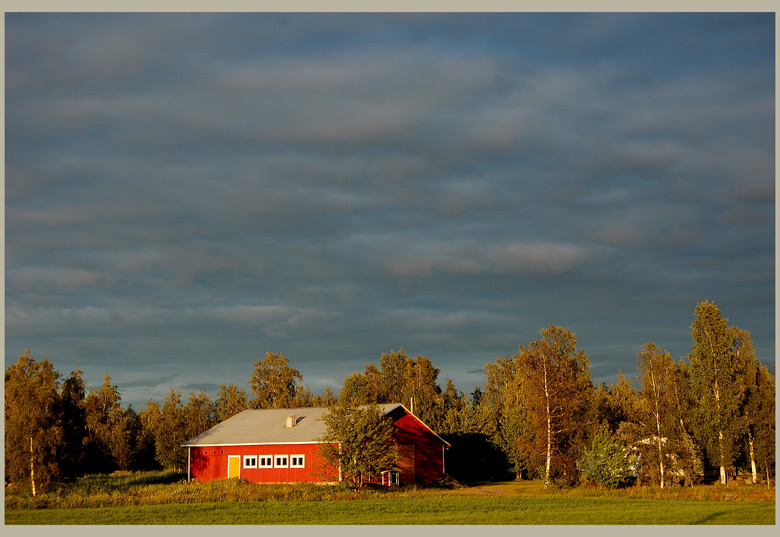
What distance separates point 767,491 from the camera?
4109 cm

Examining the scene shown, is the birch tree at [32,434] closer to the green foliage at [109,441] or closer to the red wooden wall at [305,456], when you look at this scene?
the red wooden wall at [305,456]

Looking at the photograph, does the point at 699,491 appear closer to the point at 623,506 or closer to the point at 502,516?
the point at 623,506

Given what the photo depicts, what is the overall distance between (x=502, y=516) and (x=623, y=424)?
21.9m

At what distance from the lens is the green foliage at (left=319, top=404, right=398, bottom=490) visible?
1800 inches

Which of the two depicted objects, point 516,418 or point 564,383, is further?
point 516,418

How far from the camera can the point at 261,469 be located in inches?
2140

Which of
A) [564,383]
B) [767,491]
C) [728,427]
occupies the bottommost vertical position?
[767,491]

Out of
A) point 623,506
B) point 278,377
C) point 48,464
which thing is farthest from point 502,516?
point 278,377

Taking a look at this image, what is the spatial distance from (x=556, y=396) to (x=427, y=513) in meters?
19.7

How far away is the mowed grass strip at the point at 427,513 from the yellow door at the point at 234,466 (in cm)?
1816

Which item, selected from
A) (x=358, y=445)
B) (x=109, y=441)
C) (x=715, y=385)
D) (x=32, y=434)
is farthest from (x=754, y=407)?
(x=109, y=441)

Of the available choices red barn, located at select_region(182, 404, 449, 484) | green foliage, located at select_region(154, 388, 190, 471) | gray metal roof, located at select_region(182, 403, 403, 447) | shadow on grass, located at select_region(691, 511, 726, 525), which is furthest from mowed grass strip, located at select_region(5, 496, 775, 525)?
green foliage, located at select_region(154, 388, 190, 471)

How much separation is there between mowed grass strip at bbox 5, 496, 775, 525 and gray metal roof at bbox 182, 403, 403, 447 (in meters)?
16.2

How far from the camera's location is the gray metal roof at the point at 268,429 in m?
54.4
